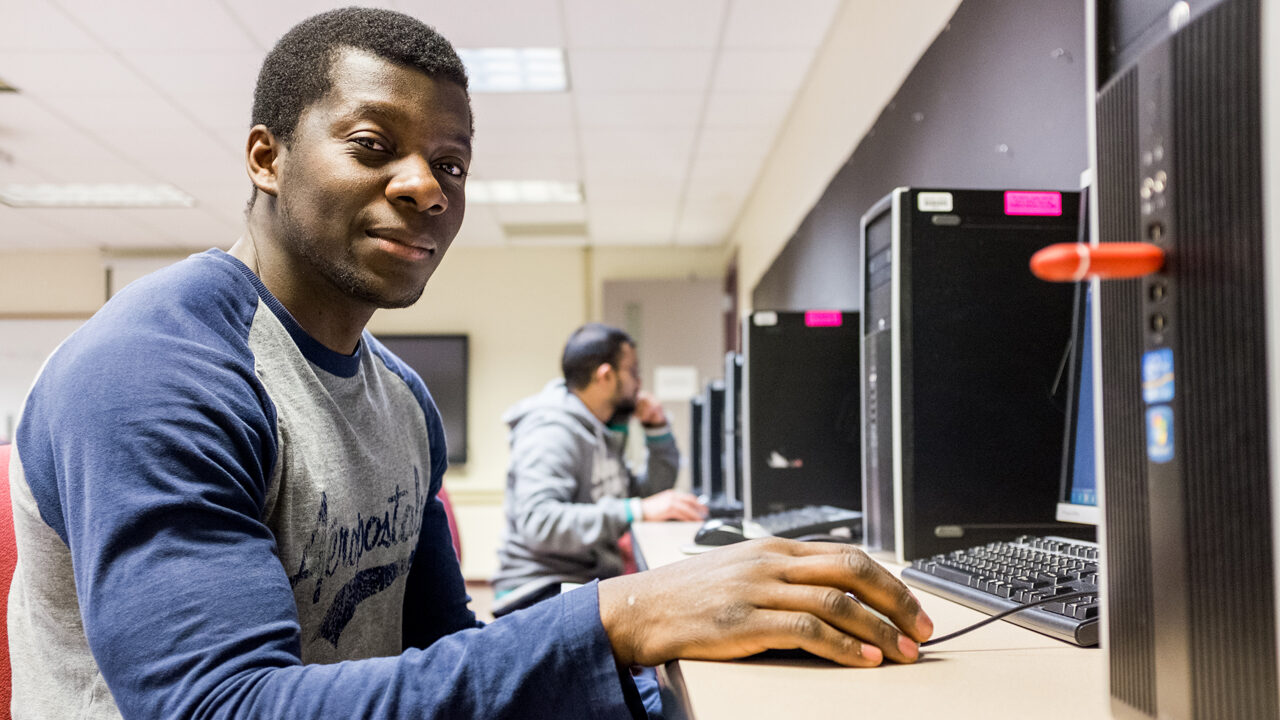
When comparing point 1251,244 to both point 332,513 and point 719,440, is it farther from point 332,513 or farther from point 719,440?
point 719,440

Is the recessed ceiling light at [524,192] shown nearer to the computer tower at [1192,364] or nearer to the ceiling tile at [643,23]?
the ceiling tile at [643,23]

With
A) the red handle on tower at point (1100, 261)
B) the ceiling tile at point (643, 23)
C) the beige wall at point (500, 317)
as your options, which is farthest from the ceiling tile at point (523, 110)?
the red handle on tower at point (1100, 261)

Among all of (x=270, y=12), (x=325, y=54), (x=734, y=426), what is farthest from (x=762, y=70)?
(x=325, y=54)

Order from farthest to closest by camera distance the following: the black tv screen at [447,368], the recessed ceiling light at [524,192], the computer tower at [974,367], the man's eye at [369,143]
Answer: the black tv screen at [447,368], the recessed ceiling light at [524,192], the computer tower at [974,367], the man's eye at [369,143]

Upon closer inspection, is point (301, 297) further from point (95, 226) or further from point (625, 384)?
point (95, 226)

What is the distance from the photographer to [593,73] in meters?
3.31

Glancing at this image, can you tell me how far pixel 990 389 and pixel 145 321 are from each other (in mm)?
905

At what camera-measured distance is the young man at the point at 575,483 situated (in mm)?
2271

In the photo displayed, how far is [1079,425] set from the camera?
91 centimetres

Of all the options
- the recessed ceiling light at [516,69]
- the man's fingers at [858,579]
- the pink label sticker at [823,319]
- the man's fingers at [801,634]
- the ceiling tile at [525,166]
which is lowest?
the man's fingers at [801,634]

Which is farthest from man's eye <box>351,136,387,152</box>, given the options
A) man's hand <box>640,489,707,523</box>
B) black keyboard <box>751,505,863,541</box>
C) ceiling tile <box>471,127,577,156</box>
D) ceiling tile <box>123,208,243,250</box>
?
ceiling tile <box>123,208,243,250</box>

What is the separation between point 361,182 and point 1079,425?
77 centimetres

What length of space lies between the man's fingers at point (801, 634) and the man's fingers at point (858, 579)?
0.03 m

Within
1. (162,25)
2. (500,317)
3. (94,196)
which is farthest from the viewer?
(500,317)
